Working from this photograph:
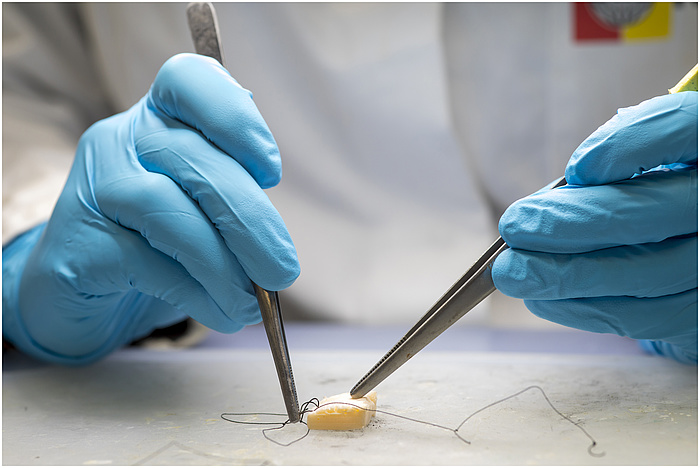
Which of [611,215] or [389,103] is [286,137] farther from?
[611,215]

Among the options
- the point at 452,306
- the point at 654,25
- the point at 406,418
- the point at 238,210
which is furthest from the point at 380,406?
the point at 654,25

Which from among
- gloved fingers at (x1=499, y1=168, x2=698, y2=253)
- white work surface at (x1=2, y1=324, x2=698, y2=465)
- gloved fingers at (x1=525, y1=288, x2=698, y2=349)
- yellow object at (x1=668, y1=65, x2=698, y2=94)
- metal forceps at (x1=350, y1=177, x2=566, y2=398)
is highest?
yellow object at (x1=668, y1=65, x2=698, y2=94)

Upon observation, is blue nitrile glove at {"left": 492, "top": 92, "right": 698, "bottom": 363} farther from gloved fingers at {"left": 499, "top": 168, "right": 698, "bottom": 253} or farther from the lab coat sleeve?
the lab coat sleeve

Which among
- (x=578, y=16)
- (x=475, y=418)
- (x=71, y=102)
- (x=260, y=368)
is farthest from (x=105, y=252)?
(x=578, y=16)

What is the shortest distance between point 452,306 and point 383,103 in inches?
30.1

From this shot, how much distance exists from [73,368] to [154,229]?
0.43 m

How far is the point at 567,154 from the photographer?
1436mm

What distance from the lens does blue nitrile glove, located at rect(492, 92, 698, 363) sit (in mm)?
754

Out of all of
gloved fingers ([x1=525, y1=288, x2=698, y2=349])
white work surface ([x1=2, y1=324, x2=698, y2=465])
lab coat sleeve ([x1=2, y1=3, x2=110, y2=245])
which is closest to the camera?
white work surface ([x1=2, y1=324, x2=698, y2=465])

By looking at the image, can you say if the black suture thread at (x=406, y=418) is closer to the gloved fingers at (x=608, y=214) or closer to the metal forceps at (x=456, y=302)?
the metal forceps at (x=456, y=302)

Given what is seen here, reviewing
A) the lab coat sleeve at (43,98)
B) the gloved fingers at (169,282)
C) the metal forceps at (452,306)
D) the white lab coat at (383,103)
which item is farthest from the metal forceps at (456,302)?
the lab coat sleeve at (43,98)

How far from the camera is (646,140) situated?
0.75 metres

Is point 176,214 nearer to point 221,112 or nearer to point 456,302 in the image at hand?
point 221,112

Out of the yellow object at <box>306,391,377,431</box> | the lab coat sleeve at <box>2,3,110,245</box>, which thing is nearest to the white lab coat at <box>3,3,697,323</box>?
the lab coat sleeve at <box>2,3,110,245</box>
